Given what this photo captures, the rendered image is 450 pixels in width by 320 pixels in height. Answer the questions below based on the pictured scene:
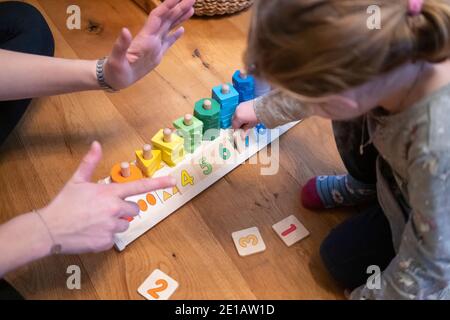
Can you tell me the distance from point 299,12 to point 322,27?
34 mm

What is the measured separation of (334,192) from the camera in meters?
1.03

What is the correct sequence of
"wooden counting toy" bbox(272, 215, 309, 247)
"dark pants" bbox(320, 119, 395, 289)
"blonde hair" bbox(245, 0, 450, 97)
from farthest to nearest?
"wooden counting toy" bbox(272, 215, 309, 247) → "dark pants" bbox(320, 119, 395, 289) → "blonde hair" bbox(245, 0, 450, 97)

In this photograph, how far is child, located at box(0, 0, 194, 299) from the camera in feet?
2.34

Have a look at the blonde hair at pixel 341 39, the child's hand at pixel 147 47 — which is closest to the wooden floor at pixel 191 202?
the child's hand at pixel 147 47

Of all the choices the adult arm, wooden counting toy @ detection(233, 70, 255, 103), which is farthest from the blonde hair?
wooden counting toy @ detection(233, 70, 255, 103)

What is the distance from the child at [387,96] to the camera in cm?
56

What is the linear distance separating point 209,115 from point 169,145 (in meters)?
0.12

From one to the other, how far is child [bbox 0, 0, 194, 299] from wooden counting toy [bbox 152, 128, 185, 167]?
14 centimetres

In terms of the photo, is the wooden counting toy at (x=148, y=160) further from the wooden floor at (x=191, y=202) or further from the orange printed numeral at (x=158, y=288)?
the orange printed numeral at (x=158, y=288)

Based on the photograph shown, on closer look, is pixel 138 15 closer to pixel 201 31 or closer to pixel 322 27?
pixel 201 31

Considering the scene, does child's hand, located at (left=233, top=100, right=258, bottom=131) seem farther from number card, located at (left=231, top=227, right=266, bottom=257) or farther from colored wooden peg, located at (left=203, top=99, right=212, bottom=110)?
number card, located at (left=231, top=227, right=266, bottom=257)

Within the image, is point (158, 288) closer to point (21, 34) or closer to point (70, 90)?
point (70, 90)

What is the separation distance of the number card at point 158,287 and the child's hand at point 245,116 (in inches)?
15.0
